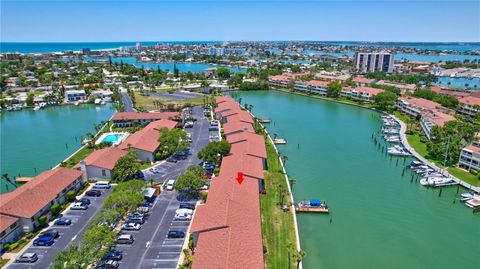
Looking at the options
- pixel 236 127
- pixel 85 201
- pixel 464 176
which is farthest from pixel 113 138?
pixel 464 176

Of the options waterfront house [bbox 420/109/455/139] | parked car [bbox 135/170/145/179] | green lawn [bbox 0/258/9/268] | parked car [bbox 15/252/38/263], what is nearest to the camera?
green lawn [bbox 0/258/9/268]

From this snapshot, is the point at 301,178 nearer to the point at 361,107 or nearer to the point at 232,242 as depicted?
the point at 232,242

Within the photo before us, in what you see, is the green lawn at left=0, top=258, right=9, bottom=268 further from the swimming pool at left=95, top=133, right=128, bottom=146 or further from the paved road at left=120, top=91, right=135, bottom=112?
the paved road at left=120, top=91, right=135, bottom=112

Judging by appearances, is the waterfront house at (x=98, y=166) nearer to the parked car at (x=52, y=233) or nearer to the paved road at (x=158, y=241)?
the paved road at (x=158, y=241)

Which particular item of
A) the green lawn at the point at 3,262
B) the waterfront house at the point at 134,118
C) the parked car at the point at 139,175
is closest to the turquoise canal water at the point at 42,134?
the waterfront house at the point at 134,118

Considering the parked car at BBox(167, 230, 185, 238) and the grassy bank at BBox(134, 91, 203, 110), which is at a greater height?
the grassy bank at BBox(134, 91, 203, 110)

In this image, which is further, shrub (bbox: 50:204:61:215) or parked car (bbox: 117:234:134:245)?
shrub (bbox: 50:204:61:215)

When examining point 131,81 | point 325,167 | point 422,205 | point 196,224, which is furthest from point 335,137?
point 131,81

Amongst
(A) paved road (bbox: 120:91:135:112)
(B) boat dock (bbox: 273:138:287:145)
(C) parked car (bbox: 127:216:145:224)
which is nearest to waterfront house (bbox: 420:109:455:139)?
(B) boat dock (bbox: 273:138:287:145)
